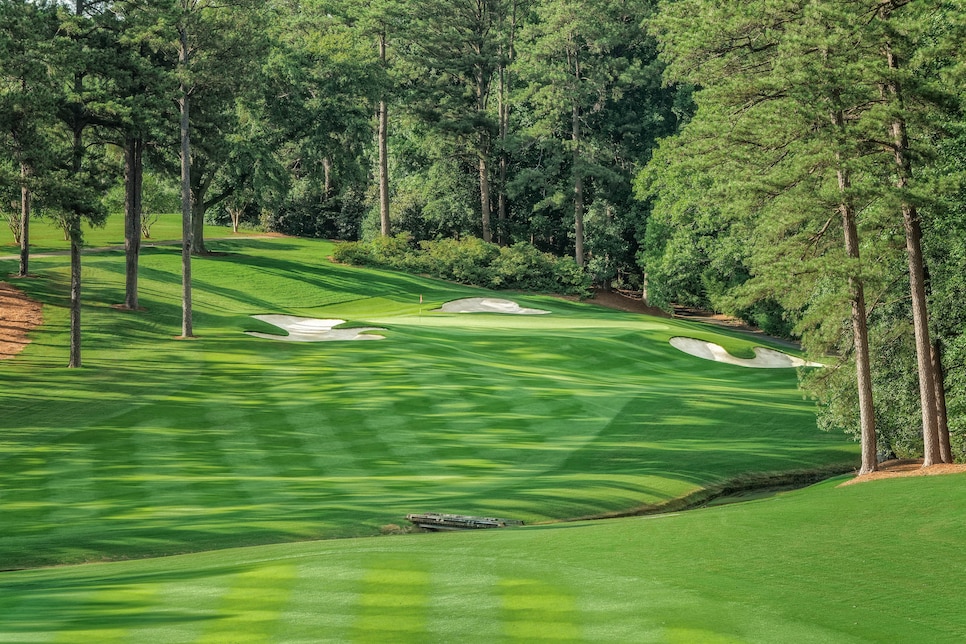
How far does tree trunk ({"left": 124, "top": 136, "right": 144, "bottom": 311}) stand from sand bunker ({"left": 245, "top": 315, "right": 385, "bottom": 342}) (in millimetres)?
5331

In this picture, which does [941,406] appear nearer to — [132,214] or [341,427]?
[341,427]

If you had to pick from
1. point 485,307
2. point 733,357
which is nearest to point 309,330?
point 485,307

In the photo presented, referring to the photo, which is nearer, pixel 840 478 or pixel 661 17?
pixel 840 478

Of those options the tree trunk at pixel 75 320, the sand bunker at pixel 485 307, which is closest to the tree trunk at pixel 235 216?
the sand bunker at pixel 485 307

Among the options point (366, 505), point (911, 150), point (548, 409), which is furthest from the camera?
point (548, 409)

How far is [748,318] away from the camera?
65188mm

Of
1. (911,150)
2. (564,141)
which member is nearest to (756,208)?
(911,150)

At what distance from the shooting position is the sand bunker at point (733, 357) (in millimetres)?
46631

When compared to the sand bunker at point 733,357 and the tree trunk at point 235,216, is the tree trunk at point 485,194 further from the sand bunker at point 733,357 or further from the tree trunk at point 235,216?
the sand bunker at point 733,357

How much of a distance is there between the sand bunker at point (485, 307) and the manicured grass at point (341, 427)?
23.0ft

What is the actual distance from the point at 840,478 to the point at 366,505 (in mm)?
12355

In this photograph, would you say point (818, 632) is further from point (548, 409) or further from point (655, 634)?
point (548, 409)

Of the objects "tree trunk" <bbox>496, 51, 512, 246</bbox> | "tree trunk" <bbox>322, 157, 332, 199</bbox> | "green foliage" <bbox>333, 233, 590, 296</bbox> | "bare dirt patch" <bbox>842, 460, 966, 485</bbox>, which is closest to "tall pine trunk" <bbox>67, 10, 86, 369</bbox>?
"bare dirt patch" <bbox>842, 460, 966, 485</bbox>

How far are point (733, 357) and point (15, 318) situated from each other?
2980 centimetres
